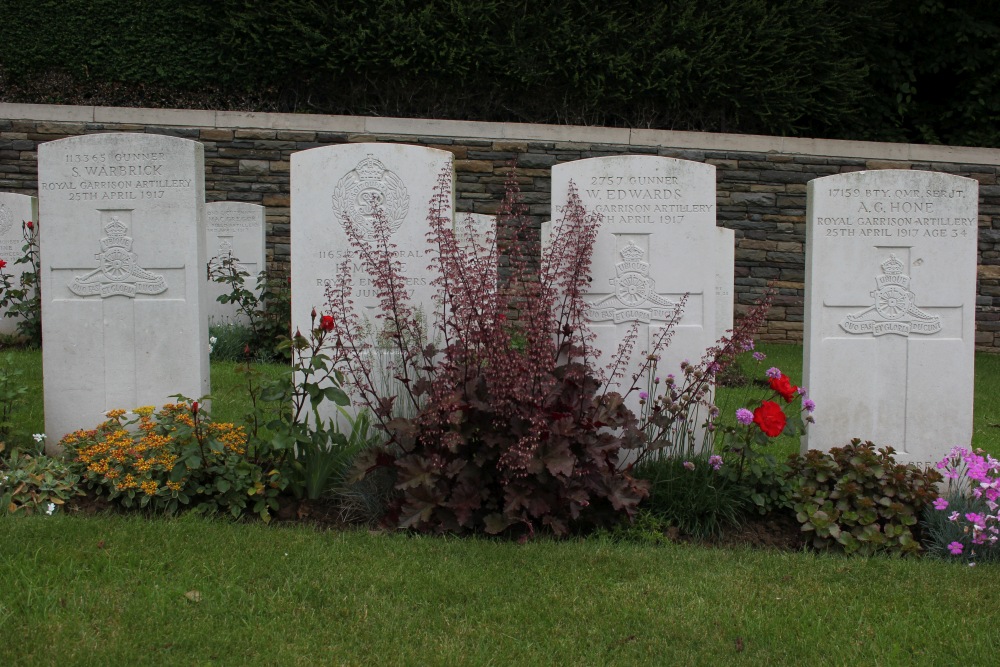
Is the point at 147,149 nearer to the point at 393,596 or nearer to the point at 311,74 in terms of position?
the point at 393,596

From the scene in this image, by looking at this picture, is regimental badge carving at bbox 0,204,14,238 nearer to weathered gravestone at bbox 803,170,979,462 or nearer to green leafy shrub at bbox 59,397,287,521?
green leafy shrub at bbox 59,397,287,521

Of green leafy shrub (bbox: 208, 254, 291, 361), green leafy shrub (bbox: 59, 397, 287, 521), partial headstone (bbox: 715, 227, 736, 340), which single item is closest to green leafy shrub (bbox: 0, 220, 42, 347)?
green leafy shrub (bbox: 208, 254, 291, 361)

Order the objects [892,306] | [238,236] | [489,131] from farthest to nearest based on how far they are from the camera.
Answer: [489,131]
[238,236]
[892,306]

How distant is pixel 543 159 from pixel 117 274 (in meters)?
6.95

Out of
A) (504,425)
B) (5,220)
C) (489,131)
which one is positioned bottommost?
(504,425)

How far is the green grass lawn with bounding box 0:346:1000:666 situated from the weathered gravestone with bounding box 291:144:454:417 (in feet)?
4.77

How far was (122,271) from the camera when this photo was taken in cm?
466

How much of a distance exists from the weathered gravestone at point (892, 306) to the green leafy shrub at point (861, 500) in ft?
1.55

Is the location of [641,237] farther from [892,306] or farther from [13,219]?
[13,219]

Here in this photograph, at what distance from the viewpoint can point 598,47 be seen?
1164cm

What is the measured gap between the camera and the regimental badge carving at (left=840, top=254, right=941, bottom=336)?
14.6 feet

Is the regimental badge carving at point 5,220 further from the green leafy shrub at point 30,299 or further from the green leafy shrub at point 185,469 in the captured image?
the green leafy shrub at point 185,469

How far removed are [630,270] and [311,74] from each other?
28.7ft

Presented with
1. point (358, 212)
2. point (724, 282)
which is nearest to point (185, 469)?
point (358, 212)
